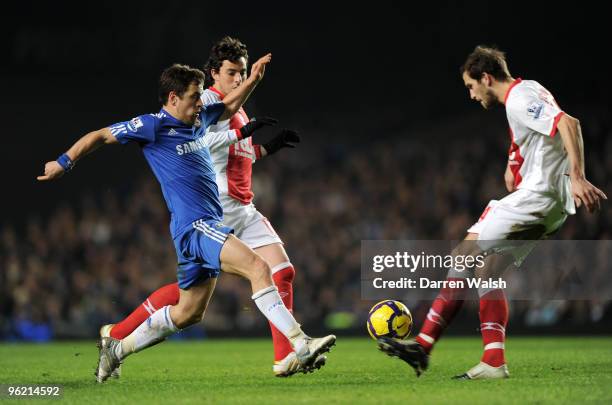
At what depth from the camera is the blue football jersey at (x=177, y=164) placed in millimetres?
6191

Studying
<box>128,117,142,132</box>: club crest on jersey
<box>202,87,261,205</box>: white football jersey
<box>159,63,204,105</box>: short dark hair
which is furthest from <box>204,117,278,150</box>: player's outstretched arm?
<box>128,117,142,132</box>: club crest on jersey

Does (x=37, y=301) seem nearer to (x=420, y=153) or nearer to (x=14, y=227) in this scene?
(x=14, y=227)

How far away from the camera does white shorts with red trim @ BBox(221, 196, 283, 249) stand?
288 inches

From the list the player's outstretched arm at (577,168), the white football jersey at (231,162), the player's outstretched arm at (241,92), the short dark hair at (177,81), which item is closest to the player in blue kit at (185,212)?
the short dark hair at (177,81)

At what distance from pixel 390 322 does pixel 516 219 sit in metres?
1.28

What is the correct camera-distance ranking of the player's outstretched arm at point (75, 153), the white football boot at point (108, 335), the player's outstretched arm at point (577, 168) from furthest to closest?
1. the white football boot at point (108, 335)
2. the player's outstretched arm at point (75, 153)
3. the player's outstretched arm at point (577, 168)

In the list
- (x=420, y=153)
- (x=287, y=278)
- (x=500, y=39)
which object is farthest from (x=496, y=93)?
(x=500, y=39)

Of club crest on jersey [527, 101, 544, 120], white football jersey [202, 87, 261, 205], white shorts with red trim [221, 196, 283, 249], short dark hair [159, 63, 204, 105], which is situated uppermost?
short dark hair [159, 63, 204, 105]

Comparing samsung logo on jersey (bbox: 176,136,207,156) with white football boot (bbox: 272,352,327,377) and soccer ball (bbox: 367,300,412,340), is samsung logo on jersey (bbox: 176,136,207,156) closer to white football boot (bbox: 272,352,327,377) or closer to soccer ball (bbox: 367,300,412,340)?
white football boot (bbox: 272,352,327,377)

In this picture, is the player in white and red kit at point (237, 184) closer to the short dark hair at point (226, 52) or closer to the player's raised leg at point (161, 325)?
the short dark hair at point (226, 52)

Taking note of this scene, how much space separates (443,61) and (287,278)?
14457 mm

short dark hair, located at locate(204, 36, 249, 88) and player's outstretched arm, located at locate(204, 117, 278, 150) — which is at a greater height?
short dark hair, located at locate(204, 36, 249, 88)

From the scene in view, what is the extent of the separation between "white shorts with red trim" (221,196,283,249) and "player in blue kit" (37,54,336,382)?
876 millimetres

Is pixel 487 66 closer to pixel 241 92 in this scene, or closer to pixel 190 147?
pixel 241 92
